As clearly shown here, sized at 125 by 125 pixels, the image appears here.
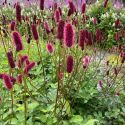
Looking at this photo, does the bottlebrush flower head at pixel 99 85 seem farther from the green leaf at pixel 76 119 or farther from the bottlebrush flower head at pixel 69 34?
the bottlebrush flower head at pixel 69 34

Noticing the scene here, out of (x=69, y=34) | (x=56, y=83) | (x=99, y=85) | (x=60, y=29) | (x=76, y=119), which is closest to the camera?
(x=69, y=34)

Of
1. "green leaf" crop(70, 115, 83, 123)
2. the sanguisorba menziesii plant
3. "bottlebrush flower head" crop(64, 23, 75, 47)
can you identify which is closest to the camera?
"bottlebrush flower head" crop(64, 23, 75, 47)

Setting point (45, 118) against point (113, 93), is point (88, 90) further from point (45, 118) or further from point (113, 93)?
point (45, 118)

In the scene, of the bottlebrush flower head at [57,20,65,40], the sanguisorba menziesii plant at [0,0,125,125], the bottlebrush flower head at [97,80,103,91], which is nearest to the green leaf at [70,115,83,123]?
the sanguisorba menziesii plant at [0,0,125,125]

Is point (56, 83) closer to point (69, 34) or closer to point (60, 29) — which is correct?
point (60, 29)

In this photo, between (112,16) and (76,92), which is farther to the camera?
(112,16)

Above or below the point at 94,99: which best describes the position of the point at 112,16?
below

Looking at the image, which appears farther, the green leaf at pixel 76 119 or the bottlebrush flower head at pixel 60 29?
the green leaf at pixel 76 119

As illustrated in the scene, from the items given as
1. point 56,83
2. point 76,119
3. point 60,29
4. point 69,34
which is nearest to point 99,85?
point 56,83

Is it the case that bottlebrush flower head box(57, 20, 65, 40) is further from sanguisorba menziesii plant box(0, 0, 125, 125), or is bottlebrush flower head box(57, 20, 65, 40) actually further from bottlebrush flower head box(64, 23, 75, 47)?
bottlebrush flower head box(64, 23, 75, 47)

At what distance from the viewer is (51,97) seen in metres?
3.41

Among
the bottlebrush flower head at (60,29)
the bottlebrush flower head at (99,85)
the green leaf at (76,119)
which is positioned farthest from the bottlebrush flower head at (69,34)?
the bottlebrush flower head at (99,85)

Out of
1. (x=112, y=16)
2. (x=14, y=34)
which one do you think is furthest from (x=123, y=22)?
(x=14, y=34)

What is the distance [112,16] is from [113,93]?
249 inches
